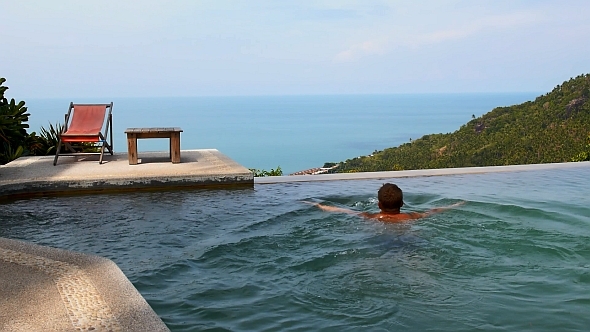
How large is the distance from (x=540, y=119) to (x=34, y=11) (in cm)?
2152

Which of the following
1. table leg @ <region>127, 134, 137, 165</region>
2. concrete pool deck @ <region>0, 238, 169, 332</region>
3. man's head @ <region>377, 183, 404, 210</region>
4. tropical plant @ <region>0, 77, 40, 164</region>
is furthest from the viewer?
tropical plant @ <region>0, 77, 40, 164</region>

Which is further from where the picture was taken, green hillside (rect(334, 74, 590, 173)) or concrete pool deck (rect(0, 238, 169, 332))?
green hillside (rect(334, 74, 590, 173))

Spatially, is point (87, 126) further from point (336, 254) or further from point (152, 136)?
point (336, 254)

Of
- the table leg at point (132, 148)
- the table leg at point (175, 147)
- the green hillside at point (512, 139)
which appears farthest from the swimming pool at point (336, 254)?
the green hillside at point (512, 139)

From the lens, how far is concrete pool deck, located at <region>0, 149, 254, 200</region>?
7.31 metres

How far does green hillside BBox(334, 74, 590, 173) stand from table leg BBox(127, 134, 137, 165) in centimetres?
1232

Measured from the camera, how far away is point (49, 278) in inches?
143

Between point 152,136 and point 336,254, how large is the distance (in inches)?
187

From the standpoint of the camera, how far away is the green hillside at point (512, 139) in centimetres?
2209

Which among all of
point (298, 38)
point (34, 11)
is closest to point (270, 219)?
point (34, 11)

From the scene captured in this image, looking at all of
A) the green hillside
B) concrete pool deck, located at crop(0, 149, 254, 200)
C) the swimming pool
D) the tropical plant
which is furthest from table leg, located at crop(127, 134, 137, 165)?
the green hillside

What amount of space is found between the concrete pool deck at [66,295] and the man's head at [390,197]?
8.30 feet

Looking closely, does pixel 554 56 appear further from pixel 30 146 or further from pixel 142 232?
pixel 142 232

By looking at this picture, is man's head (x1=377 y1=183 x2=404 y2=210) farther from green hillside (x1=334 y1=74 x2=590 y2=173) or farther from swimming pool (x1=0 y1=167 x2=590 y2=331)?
green hillside (x1=334 y1=74 x2=590 y2=173)
